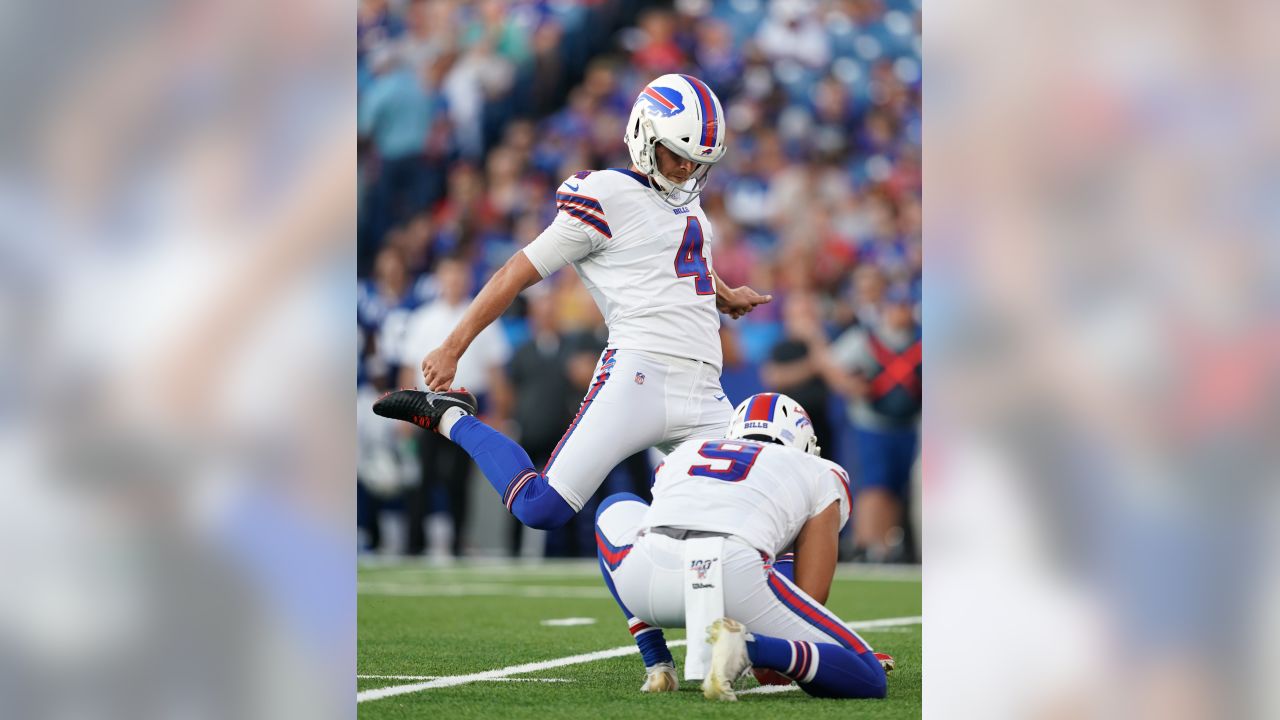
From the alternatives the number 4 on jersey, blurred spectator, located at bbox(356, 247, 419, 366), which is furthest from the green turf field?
blurred spectator, located at bbox(356, 247, 419, 366)

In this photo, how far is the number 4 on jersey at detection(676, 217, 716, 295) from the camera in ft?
17.3

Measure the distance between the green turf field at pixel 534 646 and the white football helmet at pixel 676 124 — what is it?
1618mm

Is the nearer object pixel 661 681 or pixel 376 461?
pixel 661 681

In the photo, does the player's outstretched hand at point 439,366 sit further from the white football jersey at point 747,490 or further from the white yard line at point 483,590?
the white yard line at point 483,590

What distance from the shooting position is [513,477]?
201 inches

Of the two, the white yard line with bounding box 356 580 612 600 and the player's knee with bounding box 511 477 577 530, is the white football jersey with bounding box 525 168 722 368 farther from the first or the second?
the white yard line with bounding box 356 580 612 600

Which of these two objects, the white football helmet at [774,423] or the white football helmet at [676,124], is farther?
the white football helmet at [676,124]

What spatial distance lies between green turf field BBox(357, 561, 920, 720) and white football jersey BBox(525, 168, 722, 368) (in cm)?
108

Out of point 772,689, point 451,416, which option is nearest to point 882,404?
point 451,416

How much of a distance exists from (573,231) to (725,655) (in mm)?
1623

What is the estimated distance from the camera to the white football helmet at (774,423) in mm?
4750

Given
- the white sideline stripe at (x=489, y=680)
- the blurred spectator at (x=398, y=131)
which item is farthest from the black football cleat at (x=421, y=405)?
the blurred spectator at (x=398, y=131)

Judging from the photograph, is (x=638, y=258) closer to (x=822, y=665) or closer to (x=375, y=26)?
(x=822, y=665)

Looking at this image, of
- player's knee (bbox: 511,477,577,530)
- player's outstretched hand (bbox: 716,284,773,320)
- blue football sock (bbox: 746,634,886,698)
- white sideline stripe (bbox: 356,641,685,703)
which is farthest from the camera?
player's outstretched hand (bbox: 716,284,773,320)
